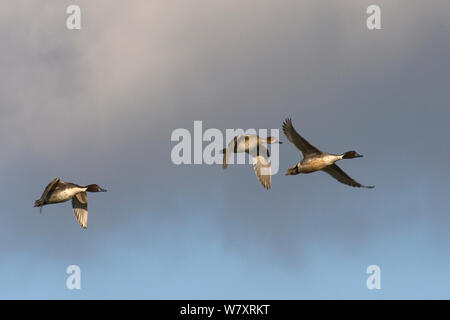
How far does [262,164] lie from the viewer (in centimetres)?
3900

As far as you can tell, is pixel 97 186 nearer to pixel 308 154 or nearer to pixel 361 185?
pixel 308 154

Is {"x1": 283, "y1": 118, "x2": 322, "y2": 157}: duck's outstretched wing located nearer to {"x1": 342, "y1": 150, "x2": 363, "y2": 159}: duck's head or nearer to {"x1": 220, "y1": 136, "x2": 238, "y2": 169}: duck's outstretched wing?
{"x1": 342, "y1": 150, "x2": 363, "y2": 159}: duck's head

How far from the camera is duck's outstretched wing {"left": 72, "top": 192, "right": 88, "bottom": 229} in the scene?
40250mm

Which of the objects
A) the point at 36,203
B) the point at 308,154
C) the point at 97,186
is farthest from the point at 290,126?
the point at 36,203

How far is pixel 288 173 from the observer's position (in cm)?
3684

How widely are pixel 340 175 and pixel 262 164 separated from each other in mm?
4192

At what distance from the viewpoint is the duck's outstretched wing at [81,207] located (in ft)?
132

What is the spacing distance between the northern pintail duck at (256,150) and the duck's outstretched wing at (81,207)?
8279mm

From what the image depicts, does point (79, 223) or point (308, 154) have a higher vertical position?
point (308, 154)

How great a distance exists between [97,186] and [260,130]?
9285 mm

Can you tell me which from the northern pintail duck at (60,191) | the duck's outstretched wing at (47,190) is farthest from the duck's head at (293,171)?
the duck's outstretched wing at (47,190)

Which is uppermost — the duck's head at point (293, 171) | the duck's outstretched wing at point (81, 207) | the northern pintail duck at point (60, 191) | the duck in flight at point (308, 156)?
the duck in flight at point (308, 156)

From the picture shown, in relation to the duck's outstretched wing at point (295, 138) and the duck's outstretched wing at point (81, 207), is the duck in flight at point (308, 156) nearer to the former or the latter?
the duck's outstretched wing at point (295, 138)

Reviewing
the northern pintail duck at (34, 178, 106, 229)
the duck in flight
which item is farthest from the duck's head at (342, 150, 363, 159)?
the northern pintail duck at (34, 178, 106, 229)
